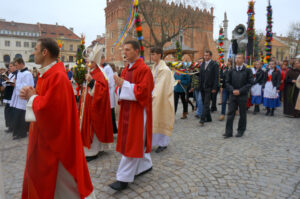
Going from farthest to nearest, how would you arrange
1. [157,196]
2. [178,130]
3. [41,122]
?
[178,130] → [157,196] → [41,122]

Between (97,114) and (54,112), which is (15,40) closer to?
(97,114)

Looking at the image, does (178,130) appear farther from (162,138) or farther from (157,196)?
(157,196)

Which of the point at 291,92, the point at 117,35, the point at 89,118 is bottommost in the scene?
the point at 89,118

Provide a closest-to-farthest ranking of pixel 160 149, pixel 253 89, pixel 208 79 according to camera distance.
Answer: pixel 160 149, pixel 208 79, pixel 253 89

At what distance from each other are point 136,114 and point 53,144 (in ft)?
4.08

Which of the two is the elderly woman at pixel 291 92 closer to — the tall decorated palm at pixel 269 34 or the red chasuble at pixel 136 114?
the tall decorated palm at pixel 269 34

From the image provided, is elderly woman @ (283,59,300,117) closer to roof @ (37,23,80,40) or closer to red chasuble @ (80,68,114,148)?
red chasuble @ (80,68,114,148)

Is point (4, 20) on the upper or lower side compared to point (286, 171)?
upper

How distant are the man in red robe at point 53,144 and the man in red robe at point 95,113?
198 centimetres

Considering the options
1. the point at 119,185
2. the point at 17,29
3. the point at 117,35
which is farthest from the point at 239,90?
the point at 17,29

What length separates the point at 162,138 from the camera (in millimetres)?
4852

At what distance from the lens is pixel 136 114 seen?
10.3 feet

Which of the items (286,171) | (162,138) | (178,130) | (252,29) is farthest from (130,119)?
(252,29)

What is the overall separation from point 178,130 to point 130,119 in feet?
12.0
